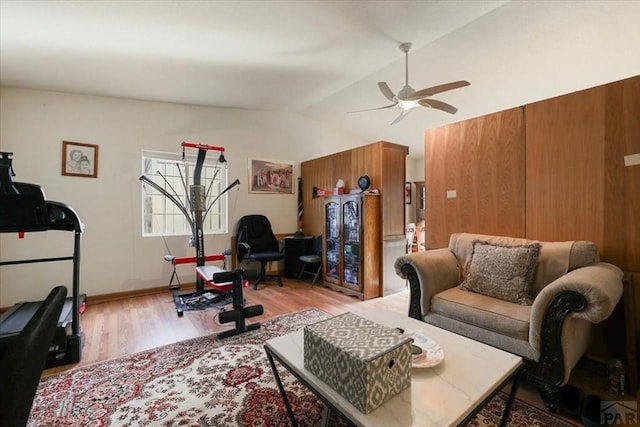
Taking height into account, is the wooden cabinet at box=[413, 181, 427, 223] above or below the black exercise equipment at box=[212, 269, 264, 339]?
above

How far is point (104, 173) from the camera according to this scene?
11.8ft

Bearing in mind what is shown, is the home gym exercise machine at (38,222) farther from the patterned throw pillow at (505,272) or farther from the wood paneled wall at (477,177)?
the wood paneled wall at (477,177)

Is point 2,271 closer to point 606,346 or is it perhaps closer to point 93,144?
point 93,144

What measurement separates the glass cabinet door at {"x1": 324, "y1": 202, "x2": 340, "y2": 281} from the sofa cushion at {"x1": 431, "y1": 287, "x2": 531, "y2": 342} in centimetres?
196

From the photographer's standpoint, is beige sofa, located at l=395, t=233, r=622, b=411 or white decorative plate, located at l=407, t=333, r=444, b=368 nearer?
white decorative plate, located at l=407, t=333, r=444, b=368

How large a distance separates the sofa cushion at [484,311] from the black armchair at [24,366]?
7.00ft

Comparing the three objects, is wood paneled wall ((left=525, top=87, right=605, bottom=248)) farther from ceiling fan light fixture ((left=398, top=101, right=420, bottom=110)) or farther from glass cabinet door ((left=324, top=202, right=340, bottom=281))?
glass cabinet door ((left=324, top=202, right=340, bottom=281))

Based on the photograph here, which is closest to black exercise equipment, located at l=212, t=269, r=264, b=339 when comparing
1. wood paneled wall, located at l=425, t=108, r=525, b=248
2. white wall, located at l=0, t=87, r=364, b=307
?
white wall, located at l=0, t=87, r=364, b=307

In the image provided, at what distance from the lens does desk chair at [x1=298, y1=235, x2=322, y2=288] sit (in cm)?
430

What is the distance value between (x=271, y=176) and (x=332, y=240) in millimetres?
1634

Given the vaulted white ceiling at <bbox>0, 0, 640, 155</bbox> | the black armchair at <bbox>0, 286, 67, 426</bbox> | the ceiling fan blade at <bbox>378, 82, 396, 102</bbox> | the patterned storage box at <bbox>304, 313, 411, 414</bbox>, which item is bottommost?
the patterned storage box at <bbox>304, 313, 411, 414</bbox>

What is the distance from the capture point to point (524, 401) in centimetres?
169

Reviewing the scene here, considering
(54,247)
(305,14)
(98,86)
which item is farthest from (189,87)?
(54,247)

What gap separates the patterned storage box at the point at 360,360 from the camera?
0.97 metres
